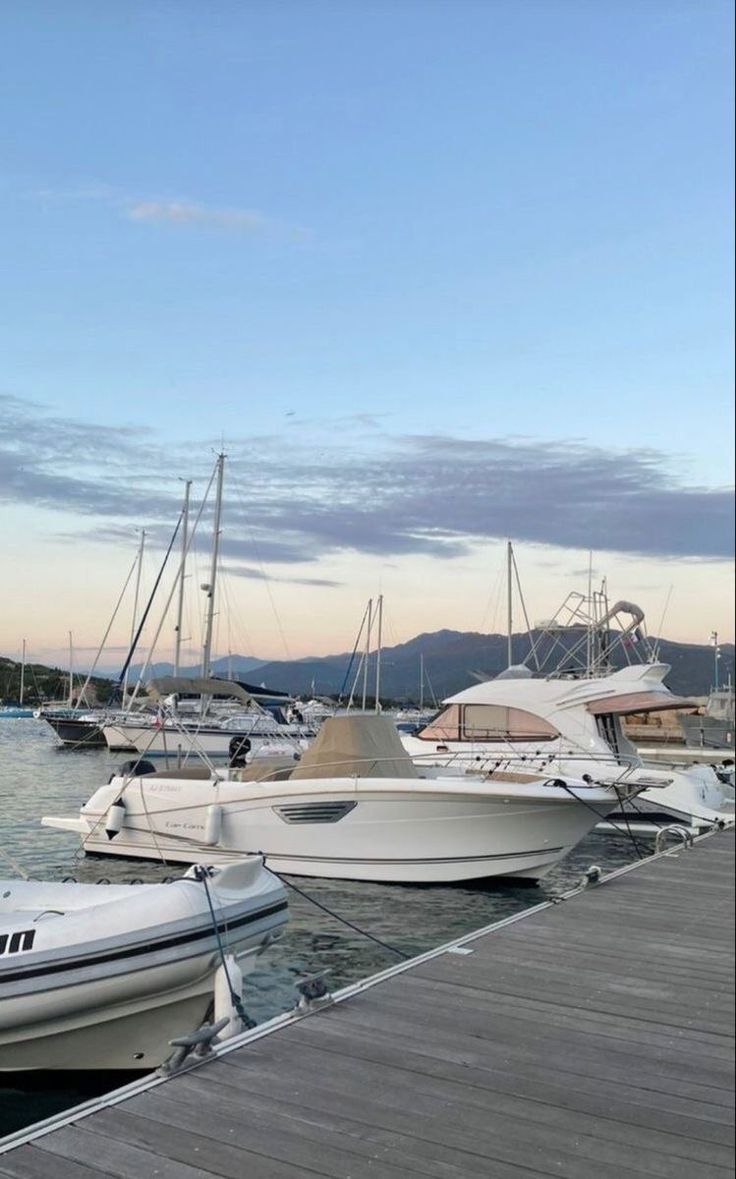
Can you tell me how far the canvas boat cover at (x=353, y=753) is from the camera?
350 inches

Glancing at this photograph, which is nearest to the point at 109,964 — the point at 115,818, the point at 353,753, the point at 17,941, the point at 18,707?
the point at 17,941

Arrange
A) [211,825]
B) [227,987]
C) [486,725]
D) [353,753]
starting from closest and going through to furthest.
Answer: [227,987], [211,825], [353,753], [486,725]

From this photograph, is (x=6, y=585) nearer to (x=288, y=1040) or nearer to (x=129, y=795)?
(x=288, y=1040)

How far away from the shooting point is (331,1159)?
9.83 ft

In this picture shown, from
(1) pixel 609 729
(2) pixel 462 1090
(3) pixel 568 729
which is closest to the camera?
(2) pixel 462 1090

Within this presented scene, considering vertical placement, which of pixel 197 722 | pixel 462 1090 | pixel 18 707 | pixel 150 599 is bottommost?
pixel 462 1090

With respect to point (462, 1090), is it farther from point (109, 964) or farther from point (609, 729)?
point (609, 729)

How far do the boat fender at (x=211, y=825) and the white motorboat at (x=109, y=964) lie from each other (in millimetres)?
3069

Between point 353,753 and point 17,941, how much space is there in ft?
16.4

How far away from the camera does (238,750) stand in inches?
272

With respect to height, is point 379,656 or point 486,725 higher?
point 379,656

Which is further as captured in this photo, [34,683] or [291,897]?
[291,897]

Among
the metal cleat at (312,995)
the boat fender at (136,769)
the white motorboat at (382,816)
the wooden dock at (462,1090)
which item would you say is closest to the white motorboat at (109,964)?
the metal cleat at (312,995)

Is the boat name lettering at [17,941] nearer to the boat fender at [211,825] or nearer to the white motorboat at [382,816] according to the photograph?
the boat fender at [211,825]
